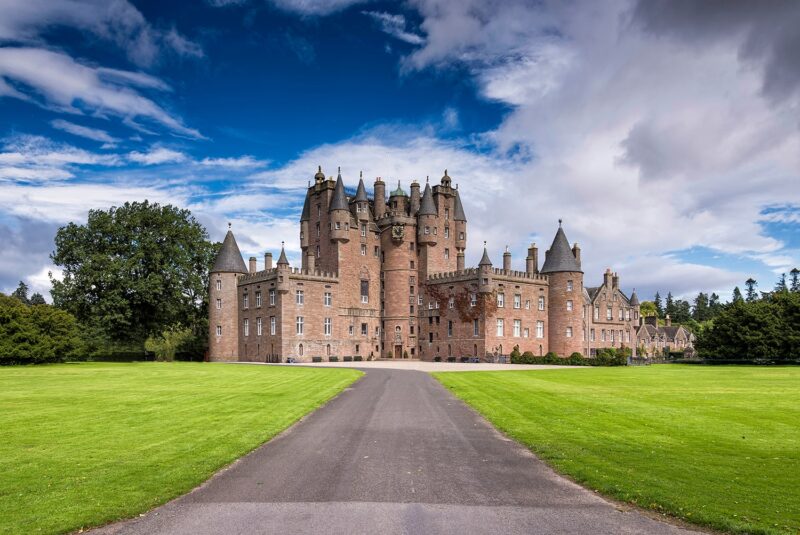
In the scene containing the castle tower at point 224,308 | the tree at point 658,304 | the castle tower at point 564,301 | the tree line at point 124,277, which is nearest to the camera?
the tree line at point 124,277

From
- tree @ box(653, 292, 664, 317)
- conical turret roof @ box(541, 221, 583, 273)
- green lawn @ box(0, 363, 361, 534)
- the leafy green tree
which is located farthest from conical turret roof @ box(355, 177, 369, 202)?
tree @ box(653, 292, 664, 317)

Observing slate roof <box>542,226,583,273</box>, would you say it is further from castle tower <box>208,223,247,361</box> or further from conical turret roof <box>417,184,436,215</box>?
castle tower <box>208,223,247,361</box>

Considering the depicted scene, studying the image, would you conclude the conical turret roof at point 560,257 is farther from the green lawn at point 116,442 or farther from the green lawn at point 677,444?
the green lawn at point 116,442

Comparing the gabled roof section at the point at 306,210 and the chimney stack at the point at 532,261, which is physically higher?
the gabled roof section at the point at 306,210

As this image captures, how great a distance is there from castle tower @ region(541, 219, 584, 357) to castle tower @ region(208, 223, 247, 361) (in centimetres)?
3972

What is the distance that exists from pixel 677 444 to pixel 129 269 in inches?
2478

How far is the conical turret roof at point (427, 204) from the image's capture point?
82375 millimetres

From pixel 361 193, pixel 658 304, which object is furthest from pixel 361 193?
pixel 658 304

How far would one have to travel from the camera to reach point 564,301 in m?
78.9

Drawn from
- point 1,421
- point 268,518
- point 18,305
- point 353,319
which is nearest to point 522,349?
point 353,319

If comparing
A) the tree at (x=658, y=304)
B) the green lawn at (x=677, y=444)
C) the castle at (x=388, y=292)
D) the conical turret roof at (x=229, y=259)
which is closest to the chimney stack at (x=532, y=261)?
the castle at (x=388, y=292)


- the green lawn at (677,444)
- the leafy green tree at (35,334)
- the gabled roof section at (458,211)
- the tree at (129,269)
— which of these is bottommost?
the green lawn at (677,444)

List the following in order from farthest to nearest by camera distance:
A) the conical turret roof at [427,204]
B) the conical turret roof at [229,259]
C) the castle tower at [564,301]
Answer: the conical turret roof at [427,204], the castle tower at [564,301], the conical turret roof at [229,259]

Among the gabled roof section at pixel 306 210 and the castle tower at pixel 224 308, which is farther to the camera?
the gabled roof section at pixel 306 210
